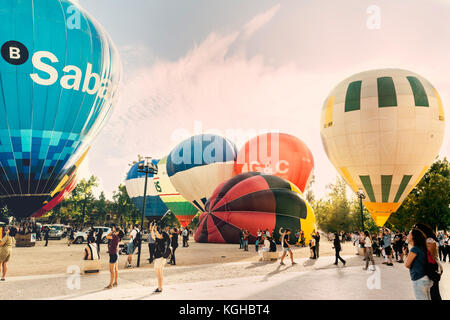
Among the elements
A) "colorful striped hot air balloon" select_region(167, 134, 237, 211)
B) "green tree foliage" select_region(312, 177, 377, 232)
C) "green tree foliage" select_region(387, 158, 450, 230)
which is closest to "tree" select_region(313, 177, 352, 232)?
"green tree foliage" select_region(312, 177, 377, 232)

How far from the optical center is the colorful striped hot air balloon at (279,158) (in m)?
36.2

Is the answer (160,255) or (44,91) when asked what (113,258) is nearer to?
(160,255)

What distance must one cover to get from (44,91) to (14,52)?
2.76 m

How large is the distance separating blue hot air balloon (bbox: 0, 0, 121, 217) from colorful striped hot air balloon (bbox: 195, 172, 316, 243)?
462 inches

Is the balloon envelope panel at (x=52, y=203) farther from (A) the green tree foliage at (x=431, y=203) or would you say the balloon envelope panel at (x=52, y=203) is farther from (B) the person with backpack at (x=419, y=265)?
(A) the green tree foliage at (x=431, y=203)

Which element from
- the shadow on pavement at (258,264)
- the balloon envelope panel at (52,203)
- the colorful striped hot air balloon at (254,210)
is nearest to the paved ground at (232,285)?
the shadow on pavement at (258,264)

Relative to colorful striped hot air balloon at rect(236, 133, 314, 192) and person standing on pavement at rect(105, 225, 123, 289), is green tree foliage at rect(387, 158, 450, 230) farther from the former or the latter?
person standing on pavement at rect(105, 225, 123, 289)

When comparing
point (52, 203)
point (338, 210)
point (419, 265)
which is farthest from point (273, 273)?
point (338, 210)

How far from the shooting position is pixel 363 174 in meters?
26.6

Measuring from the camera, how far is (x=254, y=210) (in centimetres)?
2572

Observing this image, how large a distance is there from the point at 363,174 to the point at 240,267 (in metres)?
16.6

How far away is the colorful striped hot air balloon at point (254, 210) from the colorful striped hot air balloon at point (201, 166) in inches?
384

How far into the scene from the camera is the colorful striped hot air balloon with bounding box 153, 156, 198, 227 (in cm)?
4572
